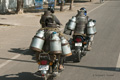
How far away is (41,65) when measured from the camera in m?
7.43

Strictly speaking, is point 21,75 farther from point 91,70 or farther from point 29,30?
point 29,30

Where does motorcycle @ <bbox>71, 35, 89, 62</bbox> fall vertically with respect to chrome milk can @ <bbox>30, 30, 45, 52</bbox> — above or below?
below

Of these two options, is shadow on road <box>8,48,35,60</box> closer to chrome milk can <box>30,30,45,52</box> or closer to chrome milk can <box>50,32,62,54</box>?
chrome milk can <box>30,30,45,52</box>

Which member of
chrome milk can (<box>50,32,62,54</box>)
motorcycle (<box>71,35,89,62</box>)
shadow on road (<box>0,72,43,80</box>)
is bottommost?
shadow on road (<box>0,72,43,80</box>)

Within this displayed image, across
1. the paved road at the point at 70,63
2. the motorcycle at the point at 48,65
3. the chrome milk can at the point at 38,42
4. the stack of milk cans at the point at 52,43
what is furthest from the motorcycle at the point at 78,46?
the chrome milk can at the point at 38,42

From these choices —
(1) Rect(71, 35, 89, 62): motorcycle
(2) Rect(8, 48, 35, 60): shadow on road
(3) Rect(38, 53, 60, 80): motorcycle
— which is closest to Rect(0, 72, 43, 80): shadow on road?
(3) Rect(38, 53, 60, 80): motorcycle

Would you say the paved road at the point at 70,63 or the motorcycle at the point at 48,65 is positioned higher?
the motorcycle at the point at 48,65

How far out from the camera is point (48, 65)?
7.45 meters

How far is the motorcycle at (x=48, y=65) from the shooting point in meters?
7.36

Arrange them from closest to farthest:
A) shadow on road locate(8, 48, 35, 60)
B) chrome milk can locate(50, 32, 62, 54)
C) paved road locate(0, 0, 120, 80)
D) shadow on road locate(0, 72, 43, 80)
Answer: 1. chrome milk can locate(50, 32, 62, 54)
2. shadow on road locate(0, 72, 43, 80)
3. paved road locate(0, 0, 120, 80)
4. shadow on road locate(8, 48, 35, 60)

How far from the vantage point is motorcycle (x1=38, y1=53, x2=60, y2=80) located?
736 centimetres

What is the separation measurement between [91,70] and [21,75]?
7.48 feet

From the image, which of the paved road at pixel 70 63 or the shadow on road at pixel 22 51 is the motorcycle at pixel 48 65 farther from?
the shadow on road at pixel 22 51

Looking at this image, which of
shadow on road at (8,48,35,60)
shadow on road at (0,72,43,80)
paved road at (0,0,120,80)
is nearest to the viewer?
shadow on road at (0,72,43,80)
